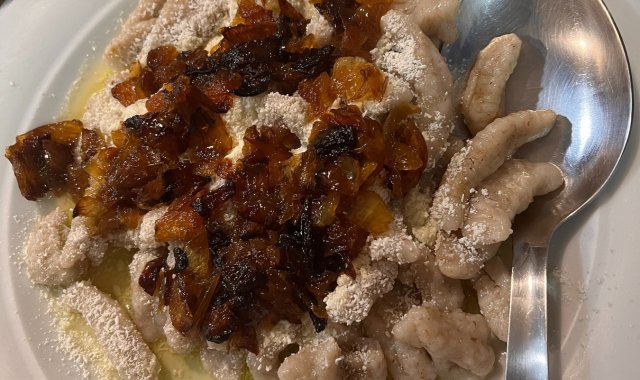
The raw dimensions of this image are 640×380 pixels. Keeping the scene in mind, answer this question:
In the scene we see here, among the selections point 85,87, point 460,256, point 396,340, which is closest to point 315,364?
point 396,340

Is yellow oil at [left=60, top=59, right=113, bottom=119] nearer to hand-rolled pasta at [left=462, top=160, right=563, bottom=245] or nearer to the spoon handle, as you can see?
hand-rolled pasta at [left=462, top=160, right=563, bottom=245]

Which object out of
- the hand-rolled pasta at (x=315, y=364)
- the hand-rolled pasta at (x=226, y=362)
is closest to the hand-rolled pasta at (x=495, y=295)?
the hand-rolled pasta at (x=315, y=364)

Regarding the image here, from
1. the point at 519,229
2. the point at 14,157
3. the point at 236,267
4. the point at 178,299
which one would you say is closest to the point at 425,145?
the point at 519,229

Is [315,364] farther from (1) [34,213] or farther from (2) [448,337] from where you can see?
(1) [34,213]

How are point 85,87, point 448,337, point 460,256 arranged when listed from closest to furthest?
point 448,337 → point 460,256 → point 85,87

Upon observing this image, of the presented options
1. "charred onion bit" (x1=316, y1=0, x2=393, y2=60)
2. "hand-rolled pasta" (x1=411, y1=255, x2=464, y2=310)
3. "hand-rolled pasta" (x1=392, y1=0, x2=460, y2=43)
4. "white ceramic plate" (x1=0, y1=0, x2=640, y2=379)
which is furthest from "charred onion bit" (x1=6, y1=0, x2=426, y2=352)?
"white ceramic plate" (x1=0, y1=0, x2=640, y2=379)
